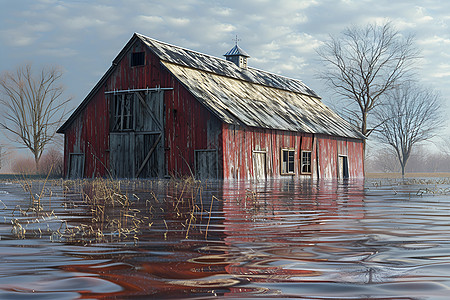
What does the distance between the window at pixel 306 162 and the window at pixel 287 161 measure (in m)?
1.08

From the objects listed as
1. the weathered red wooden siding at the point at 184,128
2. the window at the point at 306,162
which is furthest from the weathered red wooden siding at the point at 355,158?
the weathered red wooden siding at the point at 184,128

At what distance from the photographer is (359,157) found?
35344mm

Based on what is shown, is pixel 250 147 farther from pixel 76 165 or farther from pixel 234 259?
pixel 234 259

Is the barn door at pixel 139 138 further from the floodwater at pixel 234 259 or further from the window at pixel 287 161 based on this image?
the floodwater at pixel 234 259

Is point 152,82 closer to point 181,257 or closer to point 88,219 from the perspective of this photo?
point 88,219

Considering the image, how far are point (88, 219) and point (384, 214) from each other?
10.9 feet

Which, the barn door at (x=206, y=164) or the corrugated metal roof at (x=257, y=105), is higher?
the corrugated metal roof at (x=257, y=105)

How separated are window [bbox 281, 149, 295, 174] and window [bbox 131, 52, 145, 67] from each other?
7.87 metres

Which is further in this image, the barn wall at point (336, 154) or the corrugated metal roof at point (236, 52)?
the corrugated metal roof at point (236, 52)

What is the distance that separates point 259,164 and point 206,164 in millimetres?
2894

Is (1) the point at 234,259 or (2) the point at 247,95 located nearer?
(1) the point at 234,259

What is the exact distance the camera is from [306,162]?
28922mm

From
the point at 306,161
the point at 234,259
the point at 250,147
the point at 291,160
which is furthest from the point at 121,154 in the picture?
the point at 234,259

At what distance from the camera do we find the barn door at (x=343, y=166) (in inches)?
1272
